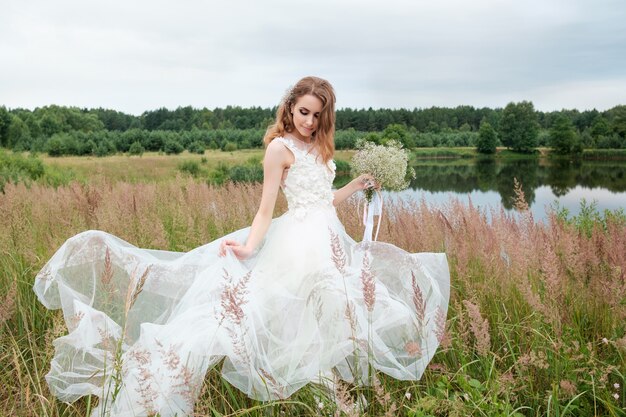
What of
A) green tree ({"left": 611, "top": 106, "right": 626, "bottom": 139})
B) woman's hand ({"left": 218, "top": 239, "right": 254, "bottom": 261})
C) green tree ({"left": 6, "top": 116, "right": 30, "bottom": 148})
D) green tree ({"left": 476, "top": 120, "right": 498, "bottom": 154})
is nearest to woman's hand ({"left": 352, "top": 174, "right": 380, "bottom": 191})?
woman's hand ({"left": 218, "top": 239, "right": 254, "bottom": 261})

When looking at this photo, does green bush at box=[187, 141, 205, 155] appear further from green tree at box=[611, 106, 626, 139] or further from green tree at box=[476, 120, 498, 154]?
green tree at box=[611, 106, 626, 139]

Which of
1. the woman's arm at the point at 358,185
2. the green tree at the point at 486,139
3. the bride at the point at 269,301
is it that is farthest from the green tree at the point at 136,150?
the green tree at the point at 486,139

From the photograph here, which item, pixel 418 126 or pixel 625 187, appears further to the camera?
pixel 418 126

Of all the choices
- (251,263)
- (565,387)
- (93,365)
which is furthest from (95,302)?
(565,387)

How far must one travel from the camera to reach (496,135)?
80.4 metres

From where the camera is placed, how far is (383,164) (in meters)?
3.46

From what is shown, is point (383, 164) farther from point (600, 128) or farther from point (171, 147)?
point (600, 128)

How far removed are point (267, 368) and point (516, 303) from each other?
1641 millimetres

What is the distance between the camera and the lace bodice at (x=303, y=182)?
10.6ft

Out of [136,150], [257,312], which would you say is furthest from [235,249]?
[136,150]

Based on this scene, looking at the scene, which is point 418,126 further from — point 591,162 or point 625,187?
point 625,187

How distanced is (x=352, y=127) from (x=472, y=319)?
7965 centimetres

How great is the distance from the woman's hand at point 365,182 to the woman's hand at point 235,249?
100 cm

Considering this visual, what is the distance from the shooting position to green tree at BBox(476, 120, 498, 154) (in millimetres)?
77438
